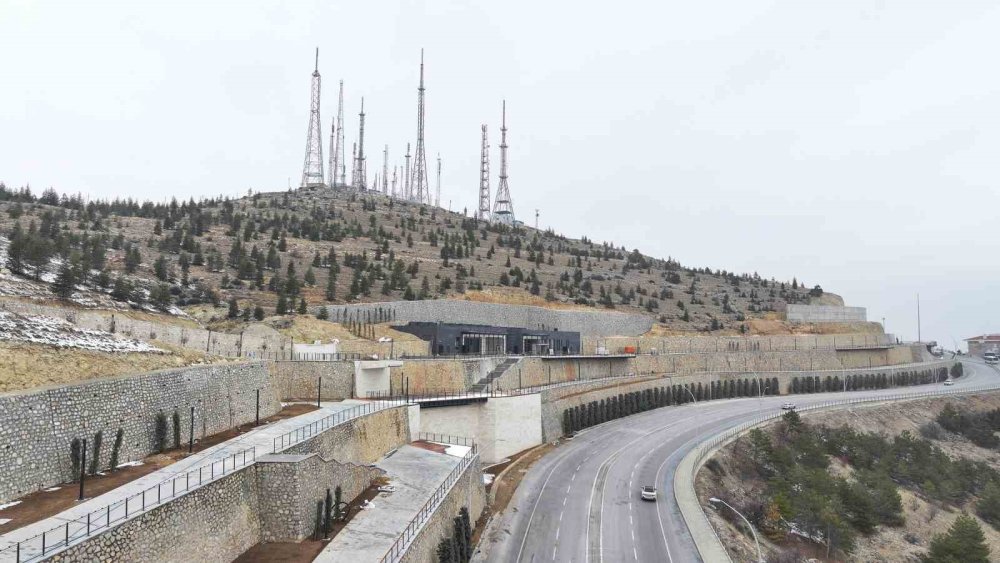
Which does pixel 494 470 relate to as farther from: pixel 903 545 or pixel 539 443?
pixel 903 545

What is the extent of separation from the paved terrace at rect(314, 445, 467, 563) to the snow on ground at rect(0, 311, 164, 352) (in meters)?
13.3

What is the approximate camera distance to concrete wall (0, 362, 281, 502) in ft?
60.7

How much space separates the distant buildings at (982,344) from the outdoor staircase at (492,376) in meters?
147

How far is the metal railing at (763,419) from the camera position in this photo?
40.9 meters

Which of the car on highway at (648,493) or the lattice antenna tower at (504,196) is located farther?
the lattice antenna tower at (504,196)

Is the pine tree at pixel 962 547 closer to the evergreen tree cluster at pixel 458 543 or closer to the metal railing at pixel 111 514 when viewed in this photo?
the evergreen tree cluster at pixel 458 543

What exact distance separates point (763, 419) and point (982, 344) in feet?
440

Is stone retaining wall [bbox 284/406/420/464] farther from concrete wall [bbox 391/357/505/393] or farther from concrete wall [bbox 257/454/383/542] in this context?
concrete wall [bbox 391/357/505/393]

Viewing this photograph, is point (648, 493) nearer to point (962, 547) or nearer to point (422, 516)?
point (422, 516)

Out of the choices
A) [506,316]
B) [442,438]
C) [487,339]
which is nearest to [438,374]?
[442,438]

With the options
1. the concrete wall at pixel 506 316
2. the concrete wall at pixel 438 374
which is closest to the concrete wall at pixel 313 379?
the concrete wall at pixel 438 374

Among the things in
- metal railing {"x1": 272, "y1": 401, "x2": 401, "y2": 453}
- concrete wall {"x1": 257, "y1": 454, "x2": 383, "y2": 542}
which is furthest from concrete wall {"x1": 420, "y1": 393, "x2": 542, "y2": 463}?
concrete wall {"x1": 257, "y1": 454, "x2": 383, "y2": 542}

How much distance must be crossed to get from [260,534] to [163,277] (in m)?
51.7

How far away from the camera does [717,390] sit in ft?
247
